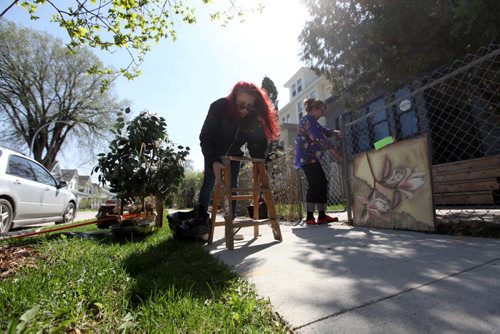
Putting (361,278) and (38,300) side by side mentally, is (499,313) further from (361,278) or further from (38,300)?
(38,300)

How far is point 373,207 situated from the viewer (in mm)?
3631

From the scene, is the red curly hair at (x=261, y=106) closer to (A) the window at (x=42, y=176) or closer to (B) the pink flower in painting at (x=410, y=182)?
(B) the pink flower in painting at (x=410, y=182)

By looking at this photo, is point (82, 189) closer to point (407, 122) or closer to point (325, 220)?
point (407, 122)

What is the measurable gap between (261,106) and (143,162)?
225 centimetres

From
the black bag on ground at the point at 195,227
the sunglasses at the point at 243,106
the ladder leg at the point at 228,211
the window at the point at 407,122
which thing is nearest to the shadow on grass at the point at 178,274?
the ladder leg at the point at 228,211

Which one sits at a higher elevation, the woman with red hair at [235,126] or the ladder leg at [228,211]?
the woman with red hair at [235,126]

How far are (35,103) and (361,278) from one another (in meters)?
30.9

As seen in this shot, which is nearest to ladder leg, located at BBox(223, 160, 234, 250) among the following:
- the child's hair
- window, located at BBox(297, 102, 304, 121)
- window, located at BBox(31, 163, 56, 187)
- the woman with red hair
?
A: the woman with red hair

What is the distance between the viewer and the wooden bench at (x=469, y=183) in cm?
481

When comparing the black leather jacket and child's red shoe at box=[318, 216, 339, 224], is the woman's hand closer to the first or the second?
the black leather jacket

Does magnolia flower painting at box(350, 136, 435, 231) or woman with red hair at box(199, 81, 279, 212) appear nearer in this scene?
magnolia flower painting at box(350, 136, 435, 231)

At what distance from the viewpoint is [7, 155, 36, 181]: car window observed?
19.2 ft

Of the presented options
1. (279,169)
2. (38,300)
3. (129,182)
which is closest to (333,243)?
(38,300)

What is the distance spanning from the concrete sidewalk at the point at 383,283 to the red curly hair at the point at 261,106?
159 cm
